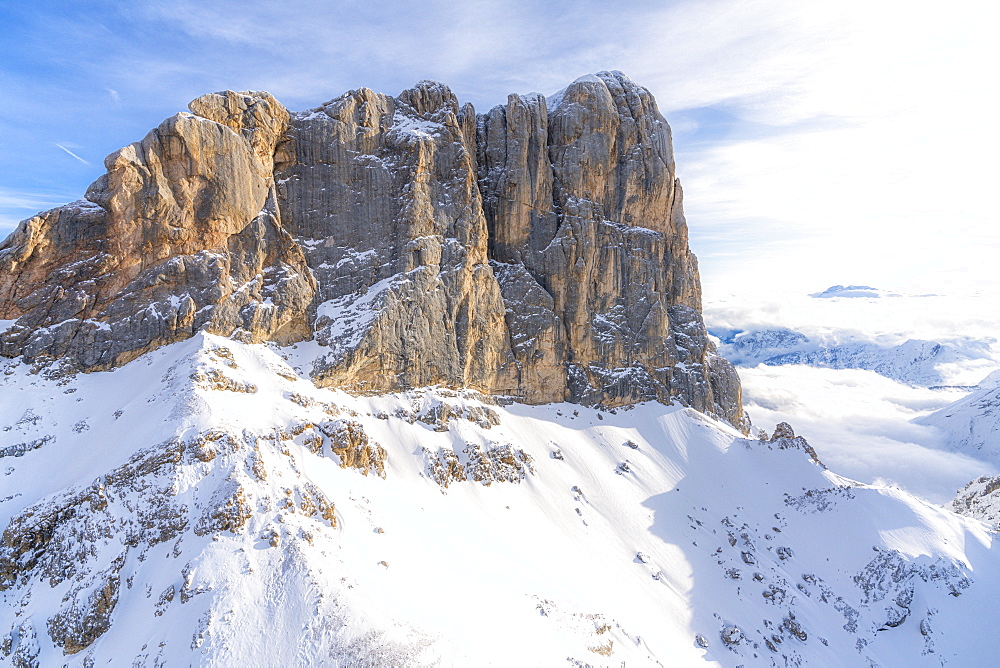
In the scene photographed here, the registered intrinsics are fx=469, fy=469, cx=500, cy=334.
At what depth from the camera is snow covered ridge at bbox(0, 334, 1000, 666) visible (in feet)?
104

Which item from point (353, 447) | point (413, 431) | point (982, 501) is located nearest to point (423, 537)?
point (353, 447)

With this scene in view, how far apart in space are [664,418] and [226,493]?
65.8 m

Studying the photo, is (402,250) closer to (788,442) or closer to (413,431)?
(413,431)

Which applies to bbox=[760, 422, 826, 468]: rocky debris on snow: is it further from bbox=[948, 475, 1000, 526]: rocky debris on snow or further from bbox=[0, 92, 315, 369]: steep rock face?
bbox=[0, 92, 315, 369]: steep rock face

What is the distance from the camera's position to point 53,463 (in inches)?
1615

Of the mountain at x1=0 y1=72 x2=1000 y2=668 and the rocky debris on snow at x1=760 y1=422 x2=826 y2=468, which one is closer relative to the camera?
the mountain at x1=0 y1=72 x2=1000 y2=668

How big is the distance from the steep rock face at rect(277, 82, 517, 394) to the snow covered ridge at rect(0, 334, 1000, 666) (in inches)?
228

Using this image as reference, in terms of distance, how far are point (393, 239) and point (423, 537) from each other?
40.0 metres

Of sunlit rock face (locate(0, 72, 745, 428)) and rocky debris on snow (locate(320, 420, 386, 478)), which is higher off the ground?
sunlit rock face (locate(0, 72, 745, 428))

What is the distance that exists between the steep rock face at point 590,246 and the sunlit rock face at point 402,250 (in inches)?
13.5

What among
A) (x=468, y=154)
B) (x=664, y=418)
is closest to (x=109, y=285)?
(x=468, y=154)

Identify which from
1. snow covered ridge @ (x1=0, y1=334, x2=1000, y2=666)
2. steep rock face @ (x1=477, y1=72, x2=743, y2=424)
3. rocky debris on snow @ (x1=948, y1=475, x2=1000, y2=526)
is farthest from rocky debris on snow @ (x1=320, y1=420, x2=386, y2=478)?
rocky debris on snow @ (x1=948, y1=475, x2=1000, y2=526)

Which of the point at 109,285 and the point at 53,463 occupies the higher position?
the point at 109,285

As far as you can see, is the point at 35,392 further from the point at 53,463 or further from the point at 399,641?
the point at 399,641
